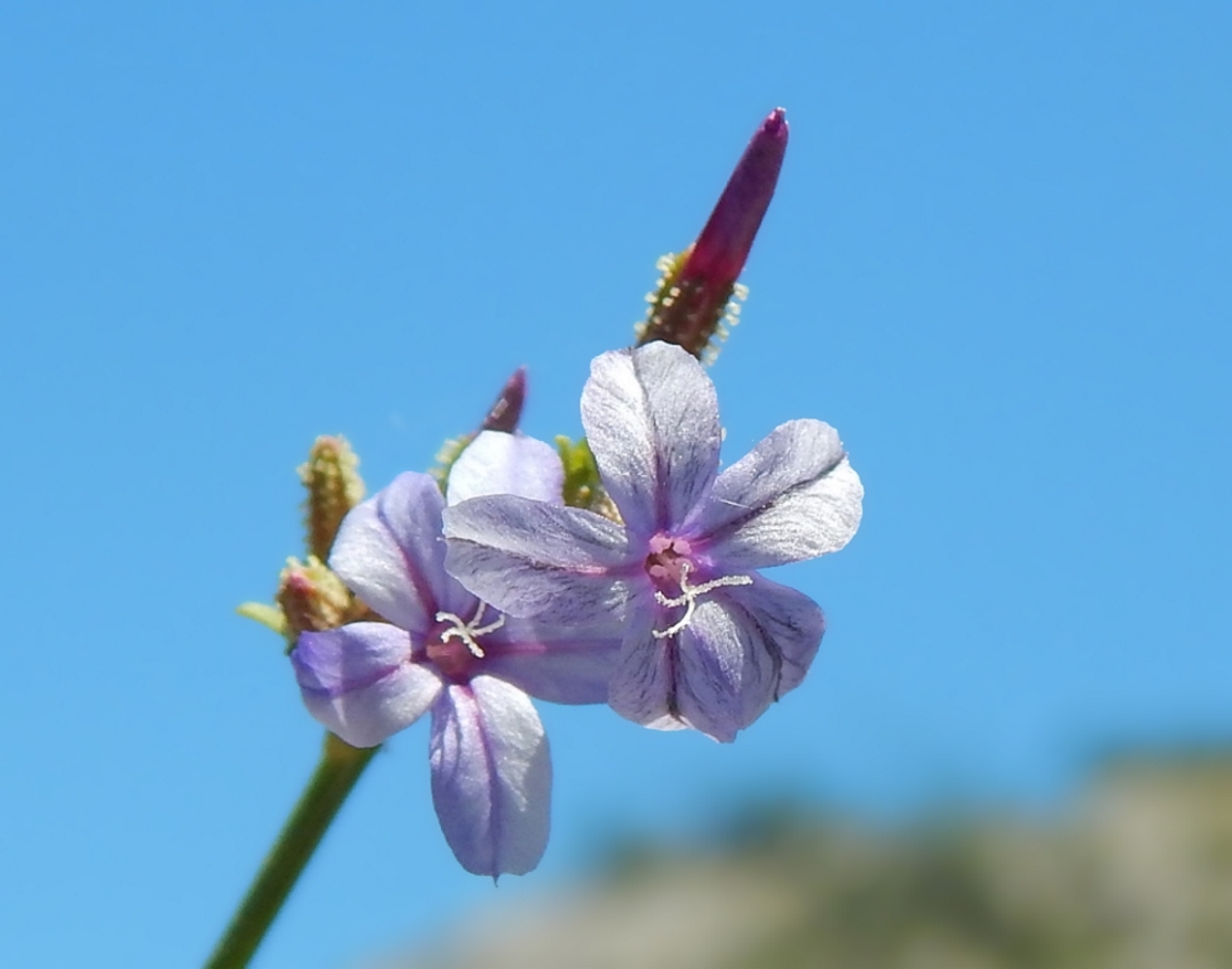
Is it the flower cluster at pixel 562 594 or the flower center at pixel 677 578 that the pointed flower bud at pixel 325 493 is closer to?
the flower cluster at pixel 562 594

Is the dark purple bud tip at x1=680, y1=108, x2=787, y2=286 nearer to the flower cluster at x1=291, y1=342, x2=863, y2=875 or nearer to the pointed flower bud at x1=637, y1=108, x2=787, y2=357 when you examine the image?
the pointed flower bud at x1=637, y1=108, x2=787, y2=357

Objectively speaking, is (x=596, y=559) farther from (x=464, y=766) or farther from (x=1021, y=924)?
(x=1021, y=924)

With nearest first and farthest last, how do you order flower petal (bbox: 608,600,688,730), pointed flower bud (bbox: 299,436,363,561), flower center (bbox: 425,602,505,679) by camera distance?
flower petal (bbox: 608,600,688,730) < flower center (bbox: 425,602,505,679) < pointed flower bud (bbox: 299,436,363,561)

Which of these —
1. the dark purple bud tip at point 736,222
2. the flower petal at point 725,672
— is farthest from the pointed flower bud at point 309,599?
the dark purple bud tip at point 736,222

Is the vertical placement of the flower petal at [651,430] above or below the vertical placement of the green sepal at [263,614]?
above

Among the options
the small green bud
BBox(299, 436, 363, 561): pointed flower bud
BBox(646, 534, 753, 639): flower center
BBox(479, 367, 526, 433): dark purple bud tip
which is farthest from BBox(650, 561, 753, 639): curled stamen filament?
BBox(299, 436, 363, 561): pointed flower bud

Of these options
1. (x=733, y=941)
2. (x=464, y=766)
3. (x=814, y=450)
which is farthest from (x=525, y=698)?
(x=733, y=941)
